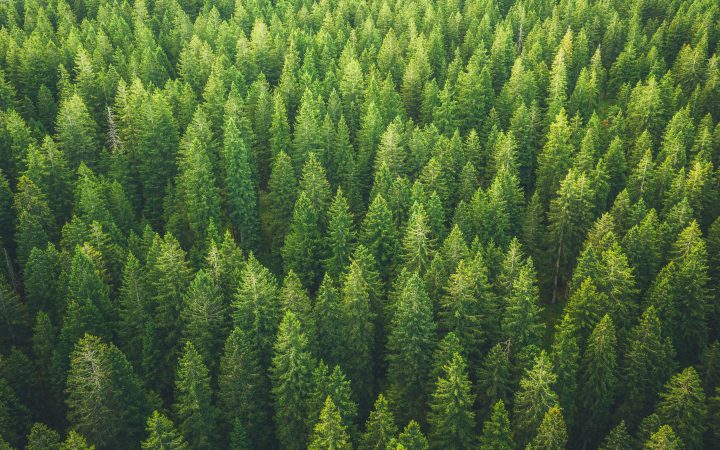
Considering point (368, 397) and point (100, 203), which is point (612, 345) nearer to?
point (368, 397)

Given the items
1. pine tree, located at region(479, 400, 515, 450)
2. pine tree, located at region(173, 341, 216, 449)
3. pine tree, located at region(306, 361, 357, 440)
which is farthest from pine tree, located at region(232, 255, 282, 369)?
pine tree, located at region(479, 400, 515, 450)

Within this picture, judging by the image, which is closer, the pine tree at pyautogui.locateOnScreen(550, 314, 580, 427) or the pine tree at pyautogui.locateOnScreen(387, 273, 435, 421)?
the pine tree at pyautogui.locateOnScreen(550, 314, 580, 427)

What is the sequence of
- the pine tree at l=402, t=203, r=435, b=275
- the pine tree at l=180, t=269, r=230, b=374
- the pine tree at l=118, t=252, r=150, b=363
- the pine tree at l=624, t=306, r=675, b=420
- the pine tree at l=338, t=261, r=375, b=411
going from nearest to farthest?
the pine tree at l=624, t=306, r=675, b=420 → the pine tree at l=338, t=261, r=375, b=411 → the pine tree at l=180, t=269, r=230, b=374 → the pine tree at l=118, t=252, r=150, b=363 → the pine tree at l=402, t=203, r=435, b=275

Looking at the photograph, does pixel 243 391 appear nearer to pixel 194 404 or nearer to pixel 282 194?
pixel 194 404

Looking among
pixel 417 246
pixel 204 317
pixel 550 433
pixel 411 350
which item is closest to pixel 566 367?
pixel 550 433

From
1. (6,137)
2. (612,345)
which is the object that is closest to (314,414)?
(612,345)

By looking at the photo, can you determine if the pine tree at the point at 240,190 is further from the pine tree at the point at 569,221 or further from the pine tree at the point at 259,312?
the pine tree at the point at 569,221

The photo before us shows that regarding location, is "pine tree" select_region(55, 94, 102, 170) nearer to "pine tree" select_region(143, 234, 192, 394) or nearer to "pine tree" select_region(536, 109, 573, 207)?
"pine tree" select_region(143, 234, 192, 394)
